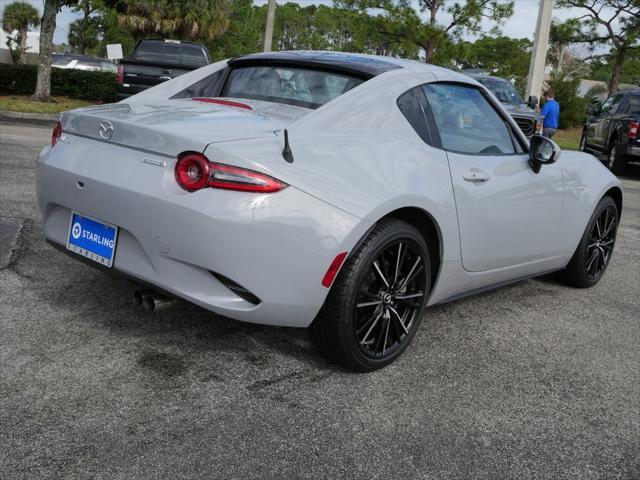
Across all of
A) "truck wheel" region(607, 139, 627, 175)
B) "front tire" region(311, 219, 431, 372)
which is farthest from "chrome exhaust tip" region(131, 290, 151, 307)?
"truck wheel" region(607, 139, 627, 175)

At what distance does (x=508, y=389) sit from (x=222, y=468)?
1494 millimetres

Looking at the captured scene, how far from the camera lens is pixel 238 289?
2.90 m

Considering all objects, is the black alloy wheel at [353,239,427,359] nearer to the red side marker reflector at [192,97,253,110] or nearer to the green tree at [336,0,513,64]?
the red side marker reflector at [192,97,253,110]

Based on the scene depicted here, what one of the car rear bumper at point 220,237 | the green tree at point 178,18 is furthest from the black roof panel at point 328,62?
the green tree at point 178,18

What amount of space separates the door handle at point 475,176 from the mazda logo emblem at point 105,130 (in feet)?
5.68

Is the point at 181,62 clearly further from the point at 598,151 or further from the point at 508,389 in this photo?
the point at 508,389

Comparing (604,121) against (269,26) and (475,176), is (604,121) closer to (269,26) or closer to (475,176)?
(269,26)

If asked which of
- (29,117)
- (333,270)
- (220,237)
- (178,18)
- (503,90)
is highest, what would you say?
(178,18)

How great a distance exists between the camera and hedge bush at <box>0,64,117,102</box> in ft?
67.5

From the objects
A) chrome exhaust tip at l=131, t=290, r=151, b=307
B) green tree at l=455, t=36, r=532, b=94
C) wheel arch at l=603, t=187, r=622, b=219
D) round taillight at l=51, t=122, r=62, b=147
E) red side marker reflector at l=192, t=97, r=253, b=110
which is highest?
green tree at l=455, t=36, r=532, b=94

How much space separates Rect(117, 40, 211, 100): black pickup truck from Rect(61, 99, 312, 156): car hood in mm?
13413

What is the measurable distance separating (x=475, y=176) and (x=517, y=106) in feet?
42.4

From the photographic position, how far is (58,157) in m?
3.37

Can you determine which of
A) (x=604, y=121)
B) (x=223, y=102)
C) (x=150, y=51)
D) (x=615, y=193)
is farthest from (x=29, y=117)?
(x=615, y=193)
